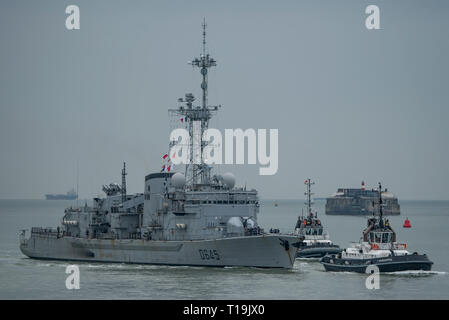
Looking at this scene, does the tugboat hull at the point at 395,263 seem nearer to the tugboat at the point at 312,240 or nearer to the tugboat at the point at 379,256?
the tugboat at the point at 379,256

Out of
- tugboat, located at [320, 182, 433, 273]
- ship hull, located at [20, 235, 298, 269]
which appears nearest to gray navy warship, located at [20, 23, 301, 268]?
ship hull, located at [20, 235, 298, 269]

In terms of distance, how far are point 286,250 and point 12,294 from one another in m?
19.8

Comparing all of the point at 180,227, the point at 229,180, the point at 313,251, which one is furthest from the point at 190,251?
the point at 313,251

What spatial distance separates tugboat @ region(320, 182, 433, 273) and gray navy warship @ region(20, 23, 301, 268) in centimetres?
371

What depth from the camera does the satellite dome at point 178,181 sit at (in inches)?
2344

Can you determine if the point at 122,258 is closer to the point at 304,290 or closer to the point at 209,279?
the point at 209,279

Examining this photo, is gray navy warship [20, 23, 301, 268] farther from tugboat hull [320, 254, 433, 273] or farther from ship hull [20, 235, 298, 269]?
tugboat hull [320, 254, 433, 273]

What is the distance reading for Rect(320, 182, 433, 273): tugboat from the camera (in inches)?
2056

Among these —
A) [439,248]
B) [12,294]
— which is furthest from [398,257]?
[439,248]

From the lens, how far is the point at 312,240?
68000 mm

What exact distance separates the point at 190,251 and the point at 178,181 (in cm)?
612

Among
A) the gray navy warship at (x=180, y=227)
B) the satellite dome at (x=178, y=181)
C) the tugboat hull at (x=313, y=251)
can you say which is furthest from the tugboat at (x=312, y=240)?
the satellite dome at (x=178, y=181)

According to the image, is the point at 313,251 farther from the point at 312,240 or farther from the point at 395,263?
the point at 395,263

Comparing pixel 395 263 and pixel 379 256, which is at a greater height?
pixel 379 256
